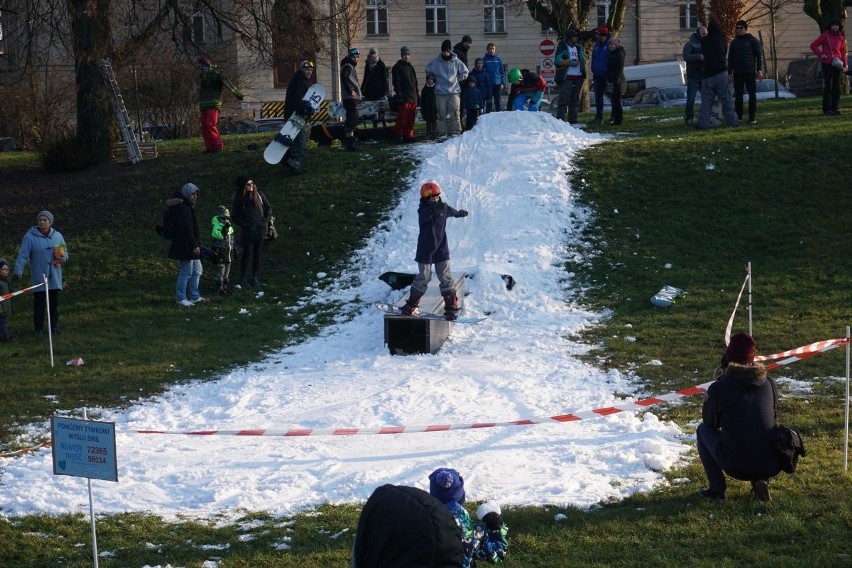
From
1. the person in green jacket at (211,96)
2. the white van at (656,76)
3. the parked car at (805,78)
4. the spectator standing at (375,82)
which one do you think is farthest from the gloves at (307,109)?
the white van at (656,76)

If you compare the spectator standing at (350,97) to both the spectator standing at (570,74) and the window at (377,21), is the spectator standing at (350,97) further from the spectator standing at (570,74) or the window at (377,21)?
the window at (377,21)

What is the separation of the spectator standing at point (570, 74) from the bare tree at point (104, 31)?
5.28 metres

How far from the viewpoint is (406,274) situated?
15211 millimetres

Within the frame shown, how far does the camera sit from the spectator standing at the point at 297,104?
19625 mm

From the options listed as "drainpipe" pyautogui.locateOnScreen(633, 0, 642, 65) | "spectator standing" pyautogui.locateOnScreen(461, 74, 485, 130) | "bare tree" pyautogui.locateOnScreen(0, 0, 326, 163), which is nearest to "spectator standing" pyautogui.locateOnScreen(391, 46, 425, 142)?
"spectator standing" pyautogui.locateOnScreen(461, 74, 485, 130)

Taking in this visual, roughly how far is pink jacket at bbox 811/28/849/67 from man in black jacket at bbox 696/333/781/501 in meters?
15.7

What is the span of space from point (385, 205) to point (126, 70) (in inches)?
645

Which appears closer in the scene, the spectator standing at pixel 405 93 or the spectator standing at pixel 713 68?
the spectator standing at pixel 713 68

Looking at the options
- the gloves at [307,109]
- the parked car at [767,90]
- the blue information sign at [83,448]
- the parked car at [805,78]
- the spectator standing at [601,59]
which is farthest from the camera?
the parked car at [805,78]

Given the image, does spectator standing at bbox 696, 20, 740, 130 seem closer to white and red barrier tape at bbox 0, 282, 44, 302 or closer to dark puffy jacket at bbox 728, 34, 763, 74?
dark puffy jacket at bbox 728, 34, 763, 74

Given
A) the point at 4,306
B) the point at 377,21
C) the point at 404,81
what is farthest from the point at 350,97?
the point at 377,21

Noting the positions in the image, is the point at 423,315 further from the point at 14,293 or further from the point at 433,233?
the point at 14,293

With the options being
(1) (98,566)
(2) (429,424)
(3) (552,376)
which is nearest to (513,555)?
(1) (98,566)

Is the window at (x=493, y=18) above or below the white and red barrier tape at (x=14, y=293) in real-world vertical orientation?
above
